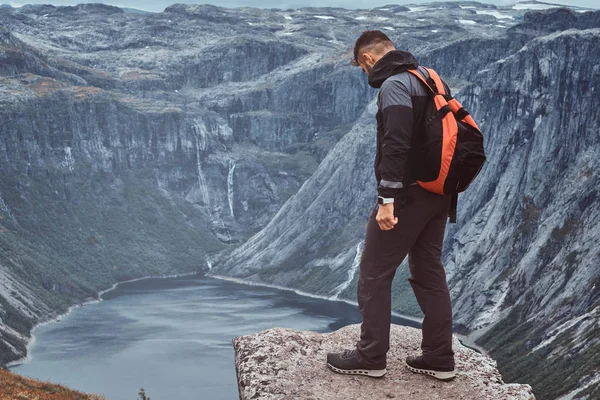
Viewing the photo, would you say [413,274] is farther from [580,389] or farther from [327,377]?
[580,389]

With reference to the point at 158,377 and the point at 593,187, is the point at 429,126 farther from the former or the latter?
the point at 593,187

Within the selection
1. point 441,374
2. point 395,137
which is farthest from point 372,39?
point 441,374

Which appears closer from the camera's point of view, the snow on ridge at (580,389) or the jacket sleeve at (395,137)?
the jacket sleeve at (395,137)

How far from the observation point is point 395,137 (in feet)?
41.8

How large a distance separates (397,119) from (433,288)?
313 centimetres

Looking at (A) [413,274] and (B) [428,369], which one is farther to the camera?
(A) [413,274]

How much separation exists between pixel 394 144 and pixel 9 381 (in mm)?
17572

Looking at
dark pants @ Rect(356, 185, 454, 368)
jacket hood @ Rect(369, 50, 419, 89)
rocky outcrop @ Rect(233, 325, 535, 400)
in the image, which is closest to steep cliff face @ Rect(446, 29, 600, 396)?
rocky outcrop @ Rect(233, 325, 535, 400)

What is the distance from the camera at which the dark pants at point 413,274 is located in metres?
13.6

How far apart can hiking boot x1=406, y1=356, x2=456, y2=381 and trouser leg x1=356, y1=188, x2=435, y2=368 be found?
0.58 m

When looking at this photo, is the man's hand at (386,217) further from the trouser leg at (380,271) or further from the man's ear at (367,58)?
the man's ear at (367,58)

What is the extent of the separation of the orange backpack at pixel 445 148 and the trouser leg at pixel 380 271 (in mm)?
550

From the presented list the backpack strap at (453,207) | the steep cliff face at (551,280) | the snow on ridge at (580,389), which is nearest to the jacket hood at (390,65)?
the backpack strap at (453,207)

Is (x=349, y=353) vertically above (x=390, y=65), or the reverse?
(x=390, y=65)
